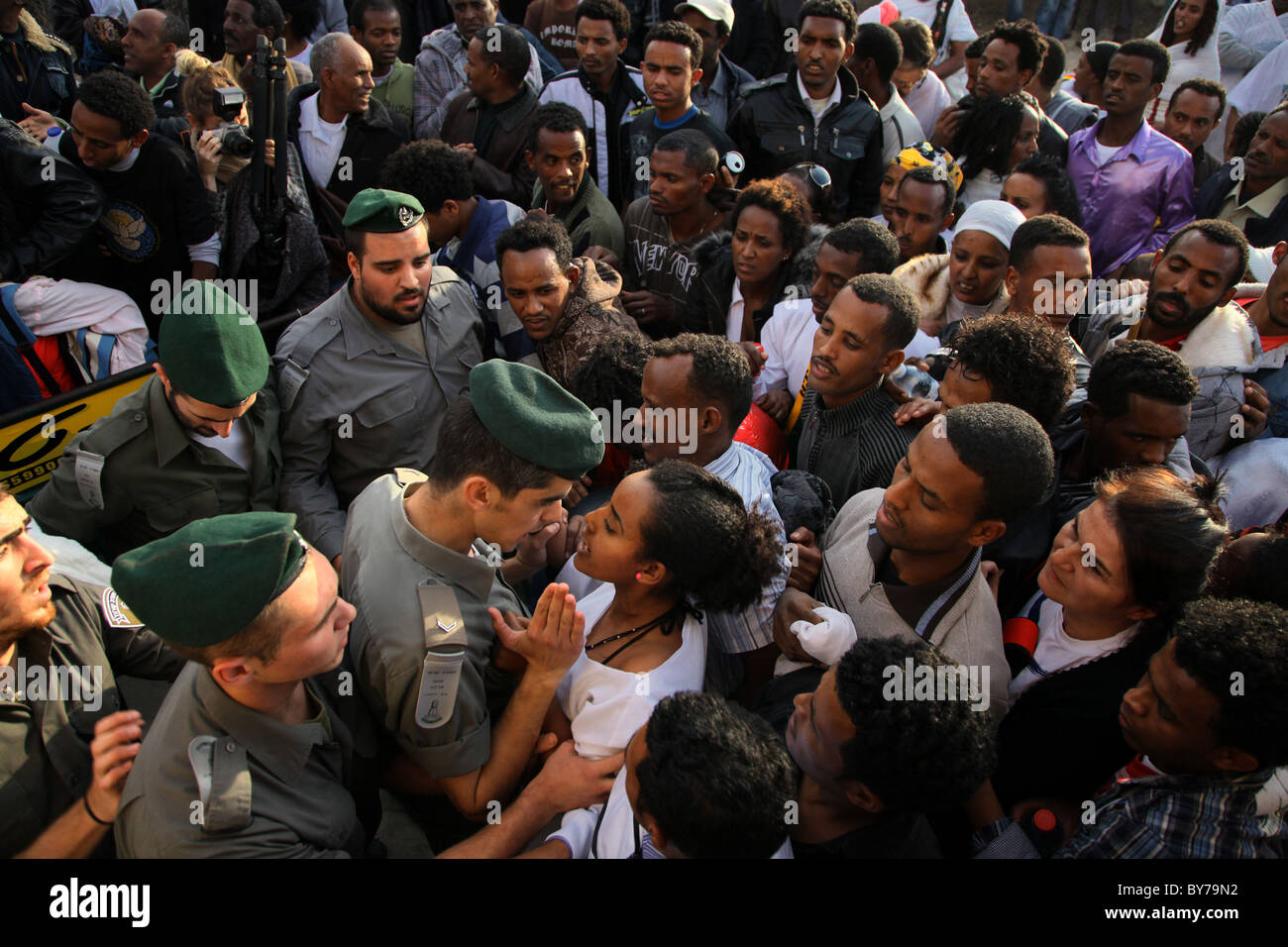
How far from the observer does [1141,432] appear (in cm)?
285

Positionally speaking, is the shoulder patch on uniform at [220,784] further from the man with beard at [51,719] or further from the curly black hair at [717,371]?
the curly black hair at [717,371]

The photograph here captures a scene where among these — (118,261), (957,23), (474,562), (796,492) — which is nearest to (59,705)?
(474,562)

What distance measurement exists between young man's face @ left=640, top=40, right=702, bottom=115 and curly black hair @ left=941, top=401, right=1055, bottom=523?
11.0 ft

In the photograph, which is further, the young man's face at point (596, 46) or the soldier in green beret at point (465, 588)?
the young man's face at point (596, 46)

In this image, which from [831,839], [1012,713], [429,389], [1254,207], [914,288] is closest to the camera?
[831,839]

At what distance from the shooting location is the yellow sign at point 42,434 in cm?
327

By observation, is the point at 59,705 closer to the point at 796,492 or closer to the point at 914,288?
the point at 796,492

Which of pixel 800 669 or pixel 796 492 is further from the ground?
pixel 796 492

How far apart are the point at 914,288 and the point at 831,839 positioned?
2887 millimetres

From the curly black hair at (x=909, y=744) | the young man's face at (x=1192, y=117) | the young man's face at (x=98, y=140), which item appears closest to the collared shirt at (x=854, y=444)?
the curly black hair at (x=909, y=744)

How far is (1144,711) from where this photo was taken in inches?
79.4

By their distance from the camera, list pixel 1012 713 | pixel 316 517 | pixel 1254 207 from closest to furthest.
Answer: pixel 1012 713 < pixel 316 517 < pixel 1254 207

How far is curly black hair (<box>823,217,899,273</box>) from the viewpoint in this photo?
365 centimetres

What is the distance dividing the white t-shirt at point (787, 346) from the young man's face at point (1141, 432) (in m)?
1.24
